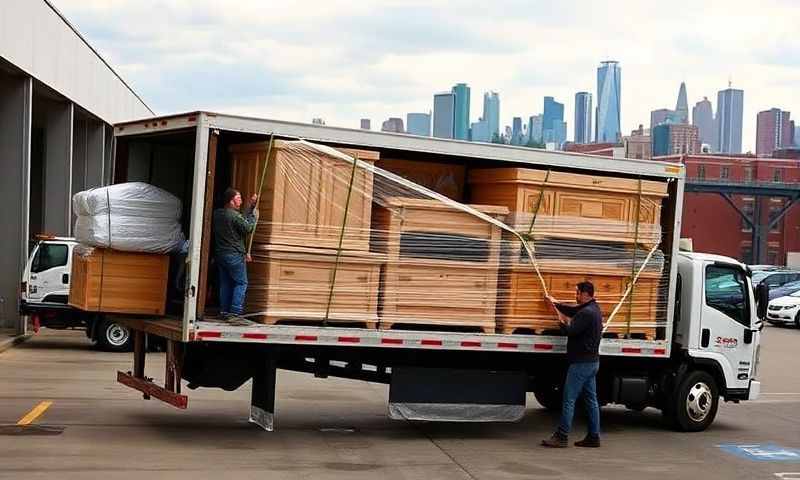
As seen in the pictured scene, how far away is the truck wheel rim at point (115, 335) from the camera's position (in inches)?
884

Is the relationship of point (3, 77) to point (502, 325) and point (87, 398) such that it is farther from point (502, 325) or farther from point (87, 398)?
point (502, 325)

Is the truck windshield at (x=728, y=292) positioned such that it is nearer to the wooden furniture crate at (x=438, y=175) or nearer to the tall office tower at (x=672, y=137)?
the wooden furniture crate at (x=438, y=175)

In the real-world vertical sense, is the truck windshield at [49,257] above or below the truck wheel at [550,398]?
above

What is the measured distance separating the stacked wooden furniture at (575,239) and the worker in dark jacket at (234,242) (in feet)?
9.40

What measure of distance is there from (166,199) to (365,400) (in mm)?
5252

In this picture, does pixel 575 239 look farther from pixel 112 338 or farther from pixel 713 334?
pixel 112 338

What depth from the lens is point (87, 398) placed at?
15.4 meters

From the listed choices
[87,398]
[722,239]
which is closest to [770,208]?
[722,239]

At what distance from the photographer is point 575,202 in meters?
13.3

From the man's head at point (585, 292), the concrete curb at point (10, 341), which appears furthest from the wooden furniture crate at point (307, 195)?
the concrete curb at point (10, 341)

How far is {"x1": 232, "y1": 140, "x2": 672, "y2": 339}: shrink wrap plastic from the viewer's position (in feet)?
39.4

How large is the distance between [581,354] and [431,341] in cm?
167

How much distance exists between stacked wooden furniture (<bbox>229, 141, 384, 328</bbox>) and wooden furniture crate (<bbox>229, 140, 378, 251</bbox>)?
0.01m

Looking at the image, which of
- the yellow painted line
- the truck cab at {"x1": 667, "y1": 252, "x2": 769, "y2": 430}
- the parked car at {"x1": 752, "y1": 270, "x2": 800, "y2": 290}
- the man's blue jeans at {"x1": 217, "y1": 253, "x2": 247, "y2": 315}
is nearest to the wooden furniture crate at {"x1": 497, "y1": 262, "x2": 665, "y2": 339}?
the truck cab at {"x1": 667, "y1": 252, "x2": 769, "y2": 430}
